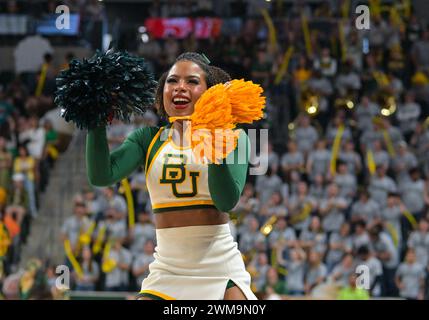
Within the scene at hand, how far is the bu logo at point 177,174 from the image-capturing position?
3.51 meters

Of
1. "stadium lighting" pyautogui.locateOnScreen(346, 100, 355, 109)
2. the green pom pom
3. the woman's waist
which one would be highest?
"stadium lighting" pyautogui.locateOnScreen(346, 100, 355, 109)

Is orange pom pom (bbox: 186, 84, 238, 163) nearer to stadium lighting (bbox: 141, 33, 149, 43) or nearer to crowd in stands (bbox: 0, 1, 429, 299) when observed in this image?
crowd in stands (bbox: 0, 1, 429, 299)

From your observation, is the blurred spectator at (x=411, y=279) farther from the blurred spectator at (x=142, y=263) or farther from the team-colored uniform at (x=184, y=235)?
the team-colored uniform at (x=184, y=235)

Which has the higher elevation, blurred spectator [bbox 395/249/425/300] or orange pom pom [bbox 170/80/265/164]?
orange pom pom [bbox 170/80/265/164]

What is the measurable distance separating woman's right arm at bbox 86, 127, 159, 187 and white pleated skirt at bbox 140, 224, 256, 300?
0.94 feet

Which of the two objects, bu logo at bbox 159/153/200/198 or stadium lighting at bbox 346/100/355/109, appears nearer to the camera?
bu logo at bbox 159/153/200/198

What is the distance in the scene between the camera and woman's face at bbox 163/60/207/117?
362 cm

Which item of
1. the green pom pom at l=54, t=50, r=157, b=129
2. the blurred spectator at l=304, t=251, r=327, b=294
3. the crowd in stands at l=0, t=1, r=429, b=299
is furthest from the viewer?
the crowd in stands at l=0, t=1, r=429, b=299

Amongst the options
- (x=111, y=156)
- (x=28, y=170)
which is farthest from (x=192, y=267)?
(x=28, y=170)

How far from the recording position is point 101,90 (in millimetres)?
3287

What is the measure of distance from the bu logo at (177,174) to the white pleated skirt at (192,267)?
0.13 metres

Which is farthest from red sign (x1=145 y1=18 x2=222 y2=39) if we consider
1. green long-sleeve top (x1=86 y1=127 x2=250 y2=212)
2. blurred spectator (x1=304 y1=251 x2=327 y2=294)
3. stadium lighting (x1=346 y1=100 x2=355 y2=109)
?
green long-sleeve top (x1=86 y1=127 x2=250 y2=212)

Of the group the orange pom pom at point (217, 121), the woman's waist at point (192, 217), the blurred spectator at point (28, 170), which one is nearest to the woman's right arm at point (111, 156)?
the woman's waist at point (192, 217)
